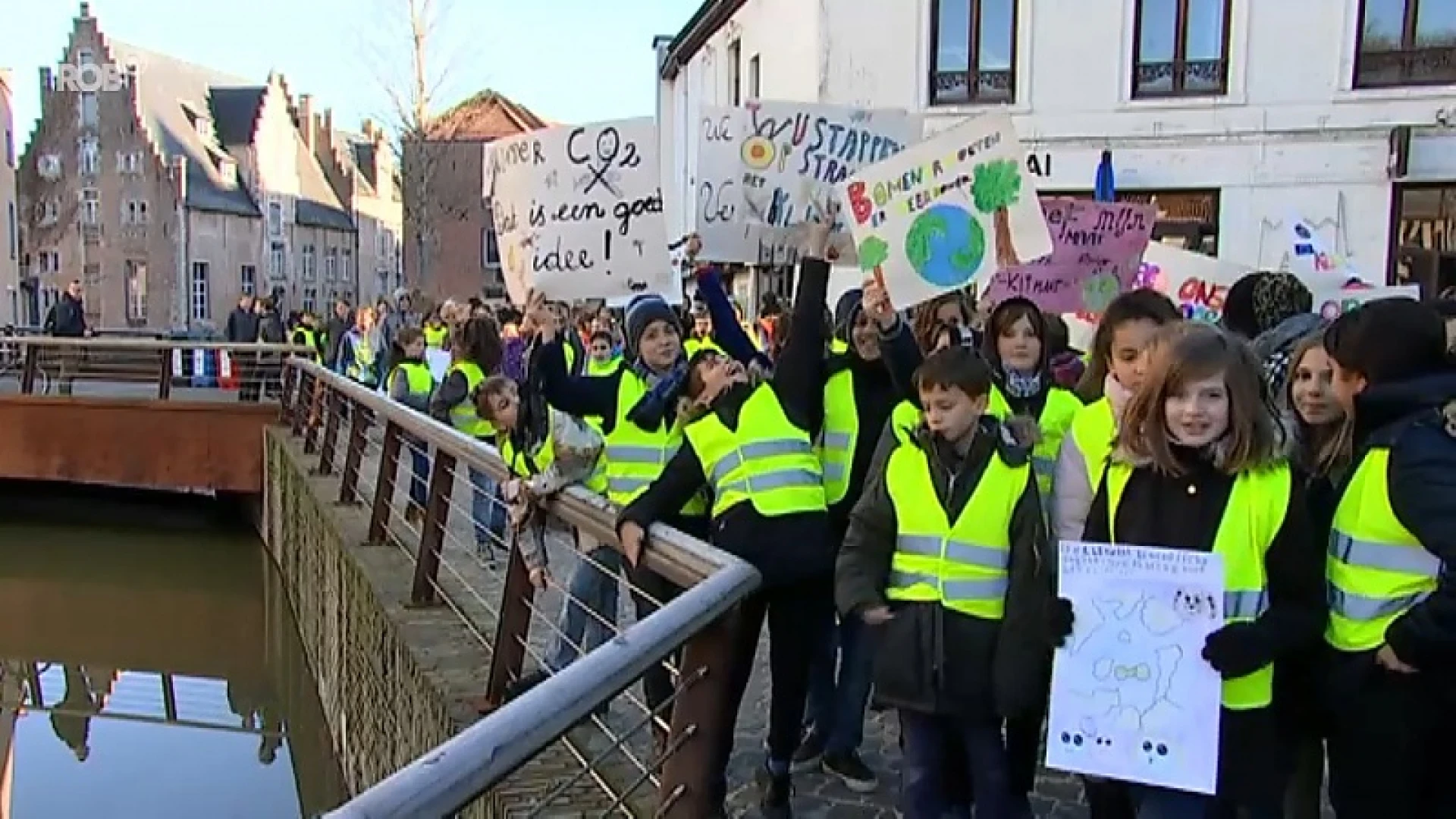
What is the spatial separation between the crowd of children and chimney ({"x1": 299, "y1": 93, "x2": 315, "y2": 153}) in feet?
228

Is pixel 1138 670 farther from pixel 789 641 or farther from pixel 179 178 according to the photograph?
pixel 179 178

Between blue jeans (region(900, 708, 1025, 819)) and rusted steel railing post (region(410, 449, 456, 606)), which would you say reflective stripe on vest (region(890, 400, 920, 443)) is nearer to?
blue jeans (region(900, 708, 1025, 819))

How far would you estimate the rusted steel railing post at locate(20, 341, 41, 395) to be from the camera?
698 inches

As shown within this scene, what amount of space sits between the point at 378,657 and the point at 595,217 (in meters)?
2.69

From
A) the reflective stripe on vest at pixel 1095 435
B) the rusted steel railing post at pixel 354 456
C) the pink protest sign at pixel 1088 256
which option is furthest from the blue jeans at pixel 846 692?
the rusted steel railing post at pixel 354 456

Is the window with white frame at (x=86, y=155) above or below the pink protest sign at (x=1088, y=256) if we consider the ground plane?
above

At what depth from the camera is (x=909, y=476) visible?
358 cm

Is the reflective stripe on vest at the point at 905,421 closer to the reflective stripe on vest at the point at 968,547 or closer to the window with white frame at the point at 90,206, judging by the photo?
the reflective stripe on vest at the point at 968,547

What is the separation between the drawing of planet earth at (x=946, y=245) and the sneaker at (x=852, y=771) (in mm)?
1730

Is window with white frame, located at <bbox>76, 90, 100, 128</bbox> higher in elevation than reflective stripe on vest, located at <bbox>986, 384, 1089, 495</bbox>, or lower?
higher

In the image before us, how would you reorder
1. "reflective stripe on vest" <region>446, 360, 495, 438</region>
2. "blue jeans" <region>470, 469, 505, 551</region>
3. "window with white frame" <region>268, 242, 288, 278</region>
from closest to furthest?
1. "blue jeans" <region>470, 469, 505, 551</region>
2. "reflective stripe on vest" <region>446, 360, 495, 438</region>
3. "window with white frame" <region>268, 242, 288, 278</region>

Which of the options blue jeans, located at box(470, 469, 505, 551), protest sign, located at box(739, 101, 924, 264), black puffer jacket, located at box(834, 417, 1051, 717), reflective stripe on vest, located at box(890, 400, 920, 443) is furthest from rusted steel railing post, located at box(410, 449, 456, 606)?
black puffer jacket, located at box(834, 417, 1051, 717)

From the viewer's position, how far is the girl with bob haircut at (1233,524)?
2.94 m

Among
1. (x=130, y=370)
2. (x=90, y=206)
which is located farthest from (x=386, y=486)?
(x=90, y=206)
